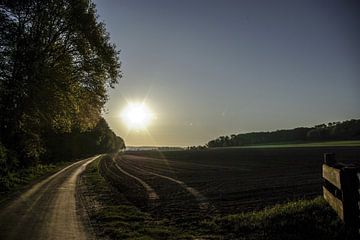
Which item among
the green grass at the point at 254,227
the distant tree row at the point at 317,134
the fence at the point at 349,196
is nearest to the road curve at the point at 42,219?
the green grass at the point at 254,227

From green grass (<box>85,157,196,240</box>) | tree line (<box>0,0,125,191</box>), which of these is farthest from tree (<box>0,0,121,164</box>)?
green grass (<box>85,157,196,240</box>)

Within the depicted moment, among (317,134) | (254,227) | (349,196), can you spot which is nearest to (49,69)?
(254,227)

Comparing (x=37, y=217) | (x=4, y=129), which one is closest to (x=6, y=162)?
(x=4, y=129)

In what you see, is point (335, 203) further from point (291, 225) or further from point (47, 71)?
point (47, 71)

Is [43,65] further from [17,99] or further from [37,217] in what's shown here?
[37,217]

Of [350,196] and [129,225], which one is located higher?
[350,196]

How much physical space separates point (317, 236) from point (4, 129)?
26459mm

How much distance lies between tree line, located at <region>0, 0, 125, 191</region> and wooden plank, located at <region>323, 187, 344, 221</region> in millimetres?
21771

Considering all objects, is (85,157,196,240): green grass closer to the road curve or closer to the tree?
the road curve

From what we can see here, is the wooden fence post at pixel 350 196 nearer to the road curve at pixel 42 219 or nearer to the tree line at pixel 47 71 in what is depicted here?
the road curve at pixel 42 219

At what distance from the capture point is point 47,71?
2733 centimetres

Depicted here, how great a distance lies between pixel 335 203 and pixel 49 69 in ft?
77.9

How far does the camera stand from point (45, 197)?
60.7ft

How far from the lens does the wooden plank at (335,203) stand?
8.00 metres
